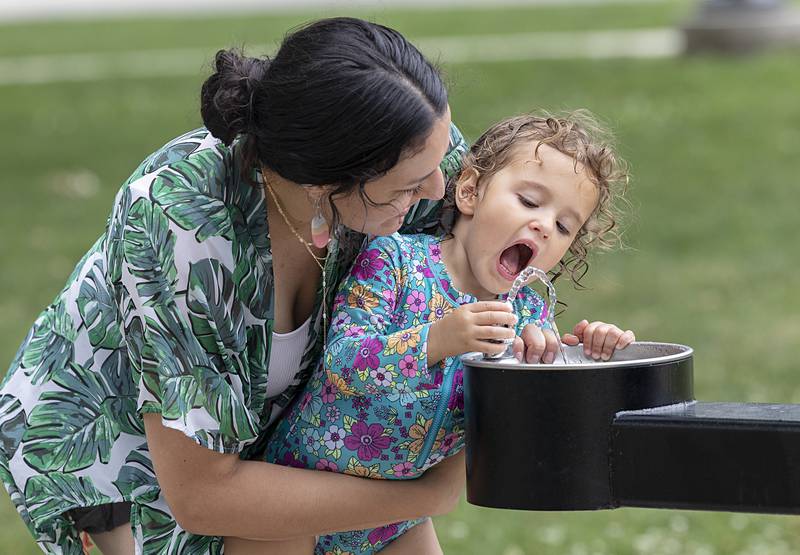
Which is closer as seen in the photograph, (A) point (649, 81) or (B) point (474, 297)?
(B) point (474, 297)

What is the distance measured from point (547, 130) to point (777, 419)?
78 cm

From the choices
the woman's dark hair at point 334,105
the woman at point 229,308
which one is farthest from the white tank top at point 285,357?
the woman's dark hair at point 334,105

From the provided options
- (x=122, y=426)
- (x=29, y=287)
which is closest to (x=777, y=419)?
(x=122, y=426)

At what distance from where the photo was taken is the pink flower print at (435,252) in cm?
262

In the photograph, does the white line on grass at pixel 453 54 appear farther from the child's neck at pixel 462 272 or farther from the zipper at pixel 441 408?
the zipper at pixel 441 408

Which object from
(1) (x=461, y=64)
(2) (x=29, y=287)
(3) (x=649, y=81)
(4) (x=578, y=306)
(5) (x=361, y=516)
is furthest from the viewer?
(1) (x=461, y=64)

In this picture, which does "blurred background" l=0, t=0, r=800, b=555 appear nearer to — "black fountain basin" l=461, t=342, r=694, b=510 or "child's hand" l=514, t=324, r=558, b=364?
"child's hand" l=514, t=324, r=558, b=364

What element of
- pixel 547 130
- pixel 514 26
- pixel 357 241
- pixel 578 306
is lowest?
pixel 578 306

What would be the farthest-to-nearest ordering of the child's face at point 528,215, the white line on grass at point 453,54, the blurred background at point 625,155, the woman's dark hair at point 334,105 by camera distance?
the white line on grass at point 453,54, the blurred background at point 625,155, the child's face at point 528,215, the woman's dark hair at point 334,105

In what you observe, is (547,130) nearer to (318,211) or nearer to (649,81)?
(318,211)

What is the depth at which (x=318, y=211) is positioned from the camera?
94.7 inches

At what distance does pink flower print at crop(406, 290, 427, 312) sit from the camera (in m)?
2.54

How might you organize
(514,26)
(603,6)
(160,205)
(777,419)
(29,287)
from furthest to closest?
(603,6)
(514,26)
(29,287)
(160,205)
(777,419)

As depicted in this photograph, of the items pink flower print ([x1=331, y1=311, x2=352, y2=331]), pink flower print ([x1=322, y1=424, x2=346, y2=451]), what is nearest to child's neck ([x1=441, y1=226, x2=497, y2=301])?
pink flower print ([x1=331, y1=311, x2=352, y2=331])
